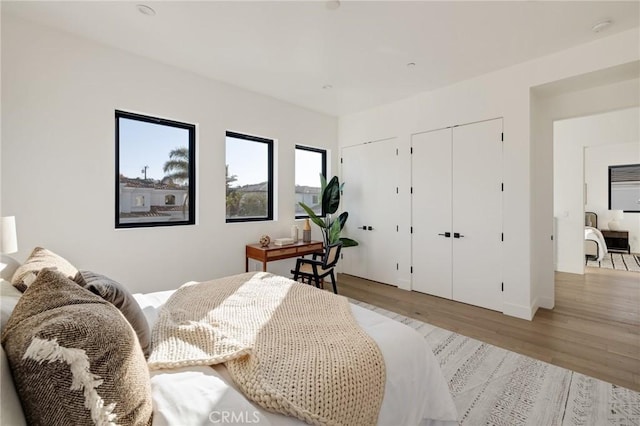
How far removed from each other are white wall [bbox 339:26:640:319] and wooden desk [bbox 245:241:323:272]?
2.37 m

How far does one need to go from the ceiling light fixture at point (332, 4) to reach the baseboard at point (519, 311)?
11.3 feet

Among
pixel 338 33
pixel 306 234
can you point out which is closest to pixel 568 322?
pixel 306 234

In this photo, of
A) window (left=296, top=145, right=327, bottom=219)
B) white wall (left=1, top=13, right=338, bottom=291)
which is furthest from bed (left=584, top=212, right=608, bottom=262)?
white wall (left=1, top=13, right=338, bottom=291)

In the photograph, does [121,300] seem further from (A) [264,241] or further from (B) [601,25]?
(B) [601,25]

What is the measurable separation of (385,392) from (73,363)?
3.55 feet

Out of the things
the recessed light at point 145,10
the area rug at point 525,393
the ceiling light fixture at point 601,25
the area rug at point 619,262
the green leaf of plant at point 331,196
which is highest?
the recessed light at point 145,10

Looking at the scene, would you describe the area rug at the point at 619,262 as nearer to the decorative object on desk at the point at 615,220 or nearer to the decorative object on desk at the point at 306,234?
the decorative object on desk at the point at 615,220

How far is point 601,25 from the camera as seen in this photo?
2.43 metres

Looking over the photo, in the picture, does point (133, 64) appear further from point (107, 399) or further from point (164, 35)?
point (107, 399)

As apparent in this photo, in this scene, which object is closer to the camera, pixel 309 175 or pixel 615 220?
pixel 309 175

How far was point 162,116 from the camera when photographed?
309 cm

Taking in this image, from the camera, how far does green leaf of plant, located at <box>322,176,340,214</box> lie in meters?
4.47

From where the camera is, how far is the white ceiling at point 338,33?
87.5 inches

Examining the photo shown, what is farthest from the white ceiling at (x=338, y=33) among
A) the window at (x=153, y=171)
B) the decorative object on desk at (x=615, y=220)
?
the decorative object on desk at (x=615, y=220)
